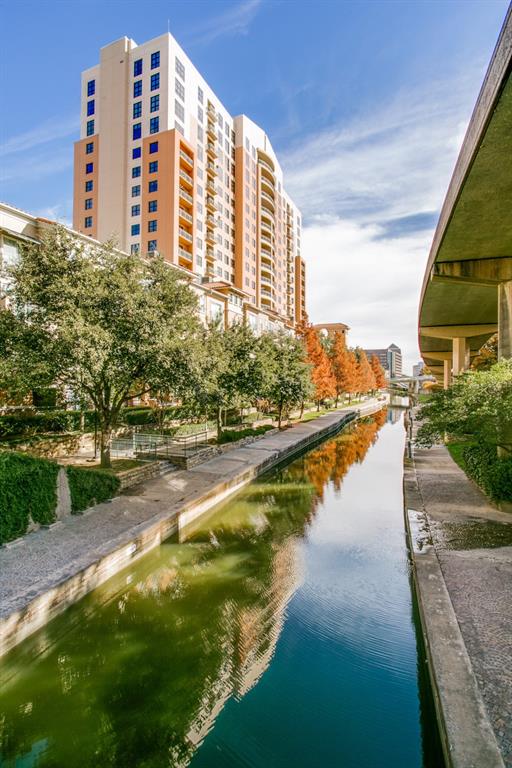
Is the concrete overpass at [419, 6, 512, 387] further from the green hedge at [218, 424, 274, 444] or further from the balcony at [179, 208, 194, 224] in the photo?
the balcony at [179, 208, 194, 224]

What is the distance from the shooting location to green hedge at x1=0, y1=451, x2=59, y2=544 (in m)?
9.34

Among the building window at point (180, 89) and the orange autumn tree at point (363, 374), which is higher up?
the building window at point (180, 89)

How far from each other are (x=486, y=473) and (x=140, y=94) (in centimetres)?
4898

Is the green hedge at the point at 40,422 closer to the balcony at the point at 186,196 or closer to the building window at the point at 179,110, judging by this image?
the balcony at the point at 186,196

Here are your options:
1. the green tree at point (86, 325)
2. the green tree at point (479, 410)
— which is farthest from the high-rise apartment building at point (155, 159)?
the green tree at point (479, 410)

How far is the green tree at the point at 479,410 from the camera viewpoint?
12.0 m

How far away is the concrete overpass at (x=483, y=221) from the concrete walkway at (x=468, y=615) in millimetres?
7501

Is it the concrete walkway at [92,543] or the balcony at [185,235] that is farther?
the balcony at [185,235]

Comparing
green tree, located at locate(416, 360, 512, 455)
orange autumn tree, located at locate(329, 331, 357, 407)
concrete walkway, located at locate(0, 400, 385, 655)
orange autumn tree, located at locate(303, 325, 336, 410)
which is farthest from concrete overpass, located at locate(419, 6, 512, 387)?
orange autumn tree, located at locate(329, 331, 357, 407)

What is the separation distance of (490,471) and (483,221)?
24.7ft

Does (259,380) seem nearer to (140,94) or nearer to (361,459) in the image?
(361,459)

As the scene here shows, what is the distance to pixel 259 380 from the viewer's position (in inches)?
979

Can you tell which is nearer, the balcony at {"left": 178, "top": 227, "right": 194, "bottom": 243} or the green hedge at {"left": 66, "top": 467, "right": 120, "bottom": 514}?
the green hedge at {"left": 66, "top": 467, "right": 120, "bottom": 514}

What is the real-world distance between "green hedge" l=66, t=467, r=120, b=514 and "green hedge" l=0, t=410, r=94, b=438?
759cm
